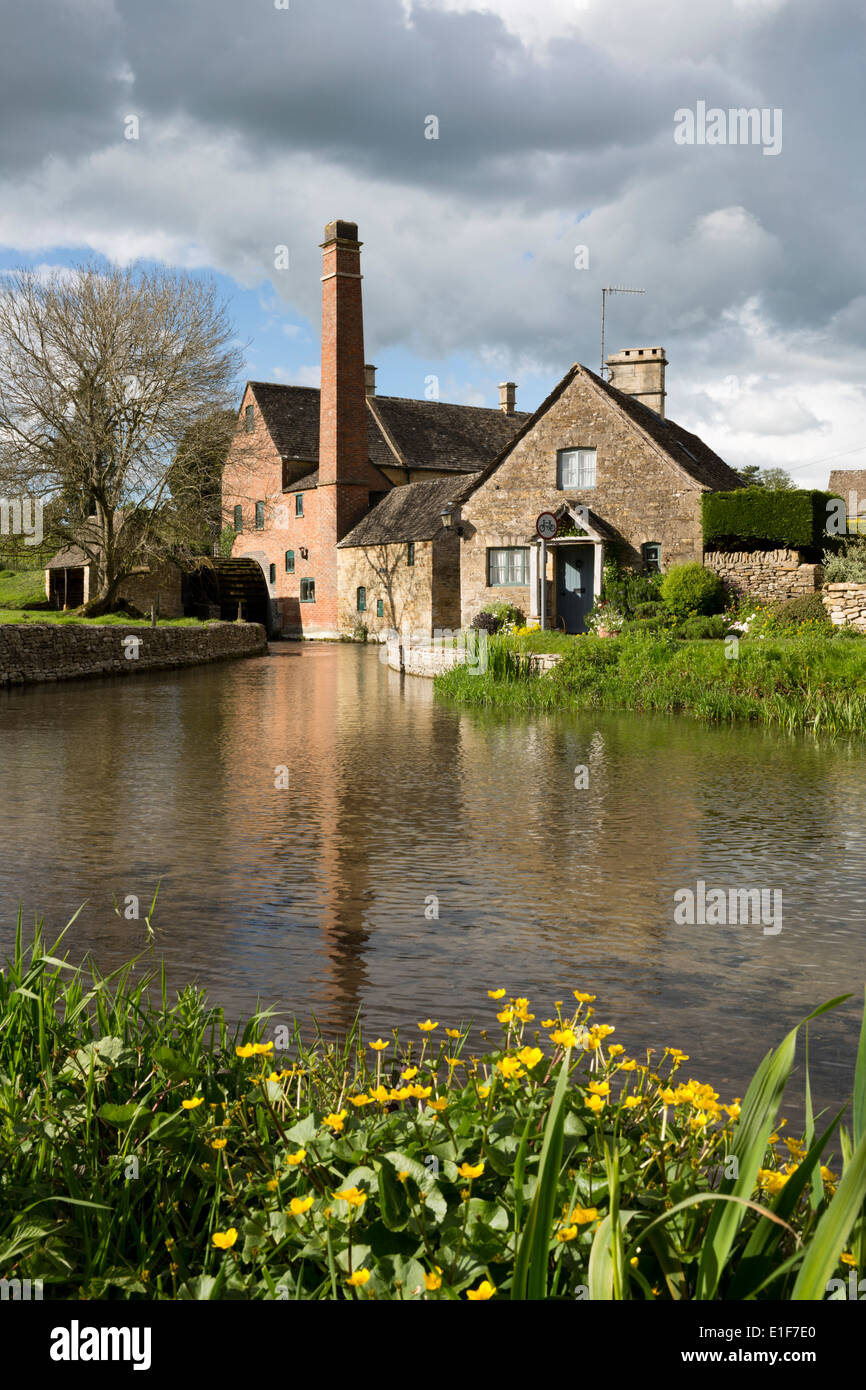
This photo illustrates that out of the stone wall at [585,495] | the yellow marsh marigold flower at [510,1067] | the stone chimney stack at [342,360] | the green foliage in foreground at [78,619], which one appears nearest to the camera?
the yellow marsh marigold flower at [510,1067]

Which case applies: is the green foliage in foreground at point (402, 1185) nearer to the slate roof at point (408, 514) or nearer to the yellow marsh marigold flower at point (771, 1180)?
the yellow marsh marigold flower at point (771, 1180)

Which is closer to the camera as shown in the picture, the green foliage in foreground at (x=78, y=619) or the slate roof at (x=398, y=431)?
the green foliage in foreground at (x=78, y=619)

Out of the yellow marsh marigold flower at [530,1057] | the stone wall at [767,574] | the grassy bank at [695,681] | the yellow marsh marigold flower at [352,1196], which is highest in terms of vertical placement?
the stone wall at [767,574]

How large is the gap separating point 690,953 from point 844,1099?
1.92 meters

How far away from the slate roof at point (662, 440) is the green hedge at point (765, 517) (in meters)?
1.45

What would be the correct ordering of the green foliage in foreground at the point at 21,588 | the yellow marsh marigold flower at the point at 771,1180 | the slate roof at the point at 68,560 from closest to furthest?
1. the yellow marsh marigold flower at the point at 771,1180
2. the slate roof at the point at 68,560
3. the green foliage in foreground at the point at 21,588

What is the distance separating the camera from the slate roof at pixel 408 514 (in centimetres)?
4288

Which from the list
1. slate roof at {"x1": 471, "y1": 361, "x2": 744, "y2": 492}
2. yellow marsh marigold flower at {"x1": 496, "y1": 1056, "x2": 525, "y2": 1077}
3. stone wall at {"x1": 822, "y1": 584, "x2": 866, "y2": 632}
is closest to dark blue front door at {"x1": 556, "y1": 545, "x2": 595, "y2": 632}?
slate roof at {"x1": 471, "y1": 361, "x2": 744, "y2": 492}

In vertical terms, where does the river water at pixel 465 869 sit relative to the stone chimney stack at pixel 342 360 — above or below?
below

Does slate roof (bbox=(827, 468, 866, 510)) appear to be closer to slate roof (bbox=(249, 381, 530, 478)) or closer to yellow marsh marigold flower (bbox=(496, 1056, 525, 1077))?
slate roof (bbox=(249, 381, 530, 478))

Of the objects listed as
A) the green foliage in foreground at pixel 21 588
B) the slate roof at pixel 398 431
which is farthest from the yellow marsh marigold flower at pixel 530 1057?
the green foliage in foreground at pixel 21 588

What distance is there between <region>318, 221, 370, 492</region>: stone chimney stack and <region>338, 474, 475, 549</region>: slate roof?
239 centimetres

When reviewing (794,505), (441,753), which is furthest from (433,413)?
(441,753)
